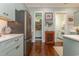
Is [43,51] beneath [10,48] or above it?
beneath

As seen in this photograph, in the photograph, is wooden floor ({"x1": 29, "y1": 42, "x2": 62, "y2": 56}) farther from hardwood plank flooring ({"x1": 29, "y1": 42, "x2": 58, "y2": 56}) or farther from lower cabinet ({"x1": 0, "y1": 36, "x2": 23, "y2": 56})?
lower cabinet ({"x1": 0, "y1": 36, "x2": 23, "y2": 56})

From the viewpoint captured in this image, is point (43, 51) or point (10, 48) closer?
point (10, 48)

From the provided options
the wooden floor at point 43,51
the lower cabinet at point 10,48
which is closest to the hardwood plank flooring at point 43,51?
the wooden floor at point 43,51

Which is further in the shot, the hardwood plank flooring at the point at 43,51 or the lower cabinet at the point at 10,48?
the hardwood plank flooring at the point at 43,51

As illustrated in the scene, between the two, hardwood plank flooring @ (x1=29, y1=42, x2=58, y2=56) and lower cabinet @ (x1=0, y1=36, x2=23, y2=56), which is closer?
lower cabinet @ (x1=0, y1=36, x2=23, y2=56)

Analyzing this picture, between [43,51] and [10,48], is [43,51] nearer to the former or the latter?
[43,51]

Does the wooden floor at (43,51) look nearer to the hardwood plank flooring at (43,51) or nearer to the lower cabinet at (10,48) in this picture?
the hardwood plank flooring at (43,51)

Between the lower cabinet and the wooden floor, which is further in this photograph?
the wooden floor

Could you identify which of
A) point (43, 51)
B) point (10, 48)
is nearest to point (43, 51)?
point (43, 51)

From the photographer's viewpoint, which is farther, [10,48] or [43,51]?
[43,51]

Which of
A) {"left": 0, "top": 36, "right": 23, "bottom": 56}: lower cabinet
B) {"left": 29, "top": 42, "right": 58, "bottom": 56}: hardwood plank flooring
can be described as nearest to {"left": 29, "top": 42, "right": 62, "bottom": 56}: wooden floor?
{"left": 29, "top": 42, "right": 58, "bottom": 56}: hardwood plank flooring

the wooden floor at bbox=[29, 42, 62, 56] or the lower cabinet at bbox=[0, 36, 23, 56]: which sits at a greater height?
the lower cabinet at bbox=[0, 36, 23, 56]

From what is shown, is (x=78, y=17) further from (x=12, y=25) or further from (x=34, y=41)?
(x=34, y=41)

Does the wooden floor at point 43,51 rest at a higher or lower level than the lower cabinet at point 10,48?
lower
